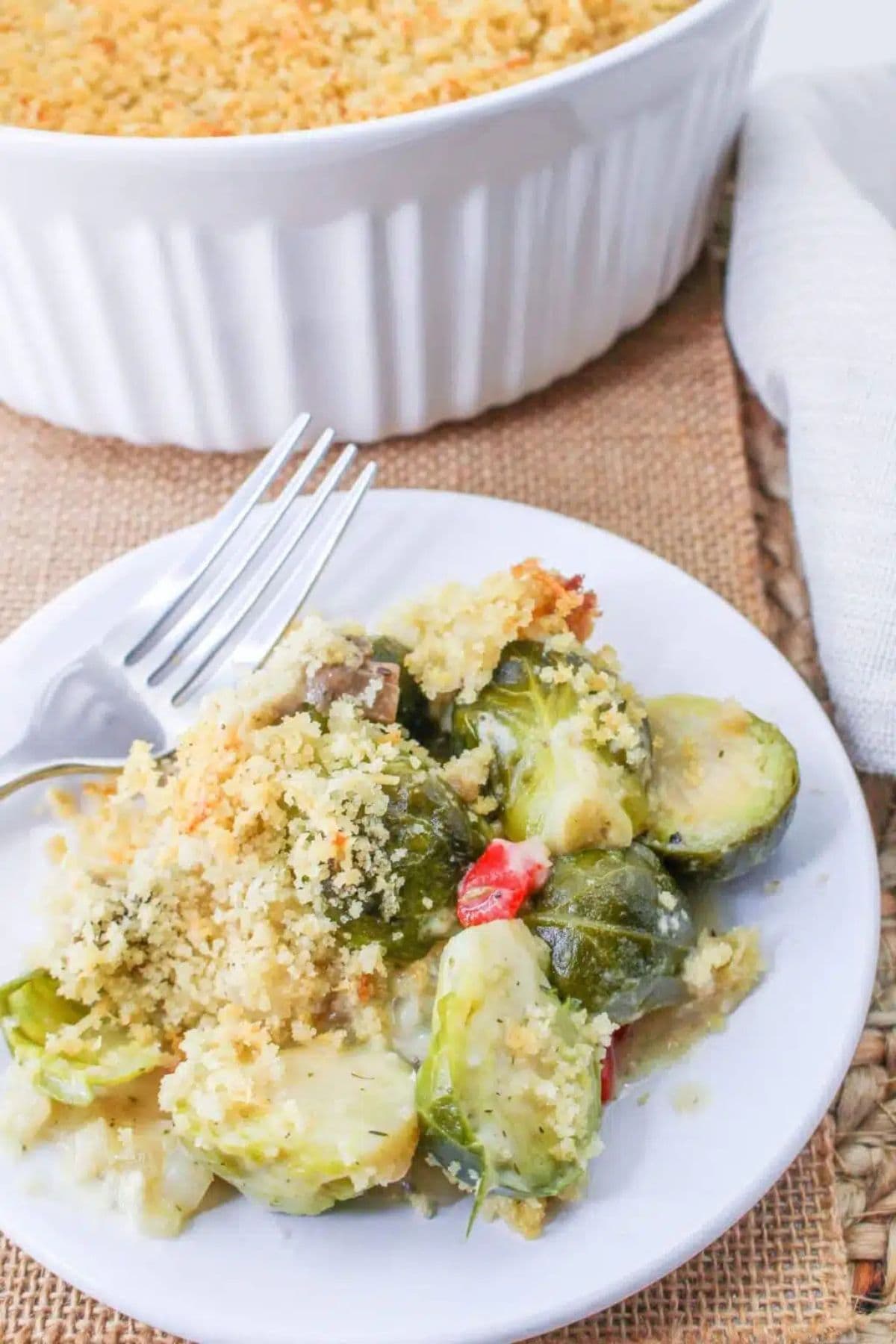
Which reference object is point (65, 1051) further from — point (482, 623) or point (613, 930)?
point (482, 623)

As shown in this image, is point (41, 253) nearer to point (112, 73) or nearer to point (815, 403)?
point (112, 73)

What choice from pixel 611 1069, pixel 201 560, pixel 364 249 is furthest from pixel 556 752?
pixel 364 249

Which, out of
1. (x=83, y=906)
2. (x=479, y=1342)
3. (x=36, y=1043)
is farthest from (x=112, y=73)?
(x=479, y=1342)

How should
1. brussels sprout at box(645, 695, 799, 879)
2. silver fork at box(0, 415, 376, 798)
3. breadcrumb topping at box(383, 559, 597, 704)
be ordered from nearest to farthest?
brussels sprout at box(645, 695, 799, 879)
breadcrumb topping at box(383, 559, 597, 704)
silver fork at box(0, 415, 376, 798)

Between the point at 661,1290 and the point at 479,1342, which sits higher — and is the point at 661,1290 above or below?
below

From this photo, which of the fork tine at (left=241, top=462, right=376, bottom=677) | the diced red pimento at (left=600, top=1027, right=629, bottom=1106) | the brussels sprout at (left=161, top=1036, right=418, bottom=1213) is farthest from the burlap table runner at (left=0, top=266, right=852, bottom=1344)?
the brussels sprout at (left=161, top=1036, right=418, bottom=1213)

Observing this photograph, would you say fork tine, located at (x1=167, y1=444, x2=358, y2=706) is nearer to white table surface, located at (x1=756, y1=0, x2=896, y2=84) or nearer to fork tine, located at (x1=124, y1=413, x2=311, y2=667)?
fork tine, located at (x1=124, y1=413, x2=311, y2=667)
